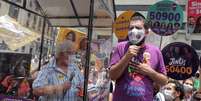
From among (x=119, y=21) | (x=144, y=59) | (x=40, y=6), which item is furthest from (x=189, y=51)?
(x=144, y=59)

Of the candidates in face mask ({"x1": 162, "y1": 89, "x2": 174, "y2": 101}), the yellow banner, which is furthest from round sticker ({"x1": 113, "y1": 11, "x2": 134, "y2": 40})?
the yellow banner

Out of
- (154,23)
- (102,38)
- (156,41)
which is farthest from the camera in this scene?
(156,41)

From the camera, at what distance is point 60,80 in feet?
12.4

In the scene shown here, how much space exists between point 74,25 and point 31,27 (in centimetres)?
72

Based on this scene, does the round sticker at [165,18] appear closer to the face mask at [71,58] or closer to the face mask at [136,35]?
the face mask at [71,58]

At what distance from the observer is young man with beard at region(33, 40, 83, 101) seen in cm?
371

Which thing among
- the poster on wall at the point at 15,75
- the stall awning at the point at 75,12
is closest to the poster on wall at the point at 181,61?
the stall awning at the point at 75,12

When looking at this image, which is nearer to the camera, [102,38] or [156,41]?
[102,38]

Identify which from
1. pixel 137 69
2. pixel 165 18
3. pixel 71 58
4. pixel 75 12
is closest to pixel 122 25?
pixel 165 18

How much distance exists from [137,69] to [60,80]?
2.24ft

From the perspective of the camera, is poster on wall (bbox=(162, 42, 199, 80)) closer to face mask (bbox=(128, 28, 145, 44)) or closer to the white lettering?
the white lettering

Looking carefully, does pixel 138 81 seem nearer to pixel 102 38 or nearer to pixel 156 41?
pixel 102 38

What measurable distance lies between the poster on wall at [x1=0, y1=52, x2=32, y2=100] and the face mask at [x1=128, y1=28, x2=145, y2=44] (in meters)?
1.20

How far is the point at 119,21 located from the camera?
866cm
